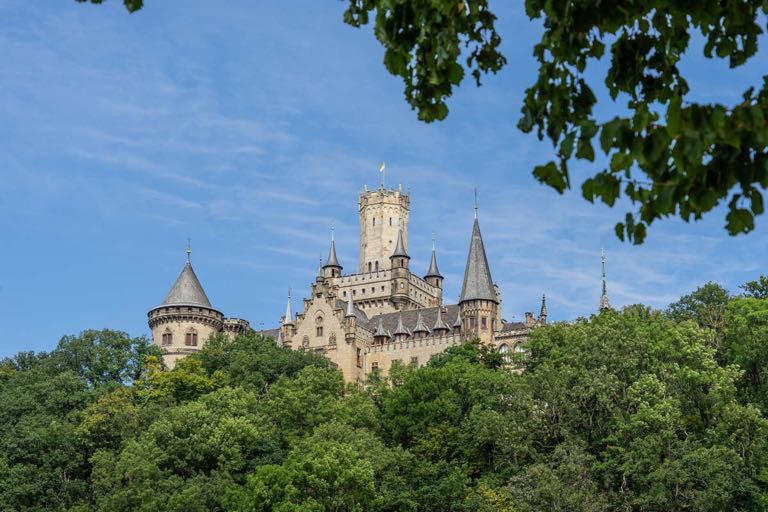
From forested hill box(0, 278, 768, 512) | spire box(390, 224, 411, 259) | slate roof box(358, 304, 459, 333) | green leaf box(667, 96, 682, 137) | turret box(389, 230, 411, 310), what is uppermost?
spire box(390, 224, 411, 259)

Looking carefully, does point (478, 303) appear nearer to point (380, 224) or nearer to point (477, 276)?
point (477, 276)

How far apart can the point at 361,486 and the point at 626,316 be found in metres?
22.0

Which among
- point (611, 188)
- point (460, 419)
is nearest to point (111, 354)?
point (460, 419)

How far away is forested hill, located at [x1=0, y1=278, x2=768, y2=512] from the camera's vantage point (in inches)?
2255

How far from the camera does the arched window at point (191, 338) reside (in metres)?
114

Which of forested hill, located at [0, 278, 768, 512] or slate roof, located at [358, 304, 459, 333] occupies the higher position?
slate roof, located at [358, 304, 459, 333]

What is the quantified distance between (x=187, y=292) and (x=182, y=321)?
3.61 metres

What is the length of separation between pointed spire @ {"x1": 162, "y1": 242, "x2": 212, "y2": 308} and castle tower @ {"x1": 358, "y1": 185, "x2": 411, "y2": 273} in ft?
83.4

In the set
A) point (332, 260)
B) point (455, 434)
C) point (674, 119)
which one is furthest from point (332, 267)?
point (674, 119)

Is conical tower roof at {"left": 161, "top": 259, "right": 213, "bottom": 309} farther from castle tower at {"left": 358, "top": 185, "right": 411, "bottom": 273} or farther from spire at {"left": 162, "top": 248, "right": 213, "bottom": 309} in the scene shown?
castle tower at {"left": 358, "top": 185, "right": 411, "bottom": 273}

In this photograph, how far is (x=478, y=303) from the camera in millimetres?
110375

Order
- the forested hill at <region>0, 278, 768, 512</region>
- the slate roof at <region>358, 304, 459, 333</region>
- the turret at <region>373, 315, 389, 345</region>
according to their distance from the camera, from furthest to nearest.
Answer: the slate roof at <region>358, 304, 459, 333</region>
the turret at <region>373, 315, 389, 345</region>
the forested hill at <region>0, 278, 768, 512</region>

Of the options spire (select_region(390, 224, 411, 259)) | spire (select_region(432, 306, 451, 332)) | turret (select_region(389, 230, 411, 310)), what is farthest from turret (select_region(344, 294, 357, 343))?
spire (select_region(390, 224, 411, 259))

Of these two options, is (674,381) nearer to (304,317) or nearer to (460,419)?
(460,419)
